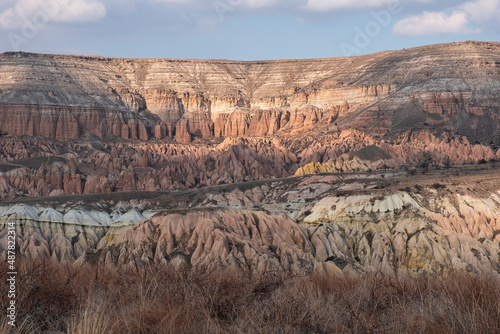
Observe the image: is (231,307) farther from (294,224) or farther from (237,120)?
(237,120)

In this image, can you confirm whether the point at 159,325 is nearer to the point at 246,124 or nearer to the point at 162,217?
the point at 162,217

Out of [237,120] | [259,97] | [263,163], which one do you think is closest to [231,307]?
[263,163]

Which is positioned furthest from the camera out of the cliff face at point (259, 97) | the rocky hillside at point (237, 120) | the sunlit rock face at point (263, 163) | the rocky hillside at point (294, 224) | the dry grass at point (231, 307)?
the cliff face at point (259, 97)

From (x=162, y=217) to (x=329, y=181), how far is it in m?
35.2

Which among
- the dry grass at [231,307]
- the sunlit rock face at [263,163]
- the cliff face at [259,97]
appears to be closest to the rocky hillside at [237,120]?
the cliff face at [259,97]

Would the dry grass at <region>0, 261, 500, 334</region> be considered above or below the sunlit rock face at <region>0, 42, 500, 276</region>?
above

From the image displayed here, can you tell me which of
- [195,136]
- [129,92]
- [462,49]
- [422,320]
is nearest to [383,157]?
[462,49]

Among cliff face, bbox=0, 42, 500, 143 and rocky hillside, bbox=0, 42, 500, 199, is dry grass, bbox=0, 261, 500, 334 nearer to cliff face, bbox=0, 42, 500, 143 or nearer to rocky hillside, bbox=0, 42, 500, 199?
rocky hillside, bbox=0, 42, 500, 199

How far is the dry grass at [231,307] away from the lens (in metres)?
9.80

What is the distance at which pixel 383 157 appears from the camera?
11688cm

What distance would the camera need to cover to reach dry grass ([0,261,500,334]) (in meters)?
9.80

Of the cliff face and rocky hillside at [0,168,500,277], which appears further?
the cliff face

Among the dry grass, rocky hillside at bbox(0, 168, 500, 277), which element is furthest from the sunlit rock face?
the dry grass

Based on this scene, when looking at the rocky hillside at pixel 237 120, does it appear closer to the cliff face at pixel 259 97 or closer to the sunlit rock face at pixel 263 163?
the cliff face at pixel 259 97
